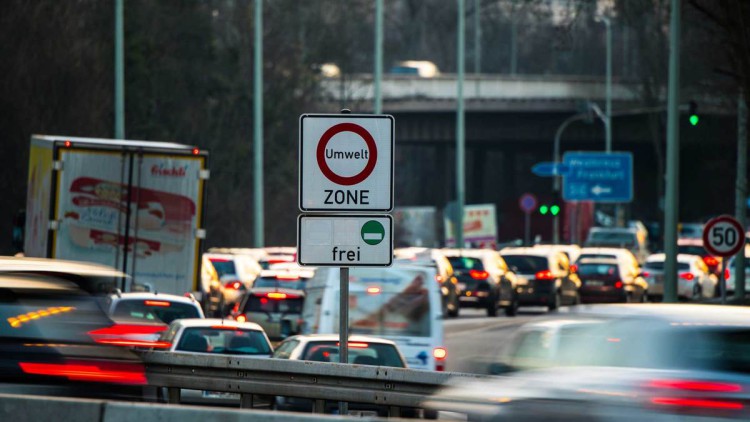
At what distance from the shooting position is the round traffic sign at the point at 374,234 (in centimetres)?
1132

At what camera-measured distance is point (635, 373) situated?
9.55 metres

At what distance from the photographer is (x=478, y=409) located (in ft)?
33.3

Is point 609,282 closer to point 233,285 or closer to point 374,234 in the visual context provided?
A: point 233,285

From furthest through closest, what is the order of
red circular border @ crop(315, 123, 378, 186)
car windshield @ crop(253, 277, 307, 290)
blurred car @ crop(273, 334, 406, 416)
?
car windshield @ crop(253, 277, 307, 290), blurred car @ crop(273, 334, 406, 416), red circular border @ crop(315, 123, 378, 186)

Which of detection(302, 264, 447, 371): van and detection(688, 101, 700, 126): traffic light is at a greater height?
detection(688, 101, 700, 126): traffic light

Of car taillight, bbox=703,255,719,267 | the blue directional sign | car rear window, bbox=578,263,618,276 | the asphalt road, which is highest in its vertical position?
the blue directional sign

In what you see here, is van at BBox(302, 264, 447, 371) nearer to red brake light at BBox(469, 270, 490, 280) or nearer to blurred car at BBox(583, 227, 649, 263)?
red brake light at BBox(469, 270, 490, 280)

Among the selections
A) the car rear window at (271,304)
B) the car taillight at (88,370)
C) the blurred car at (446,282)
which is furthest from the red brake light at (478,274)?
the car taillight at (88,370)

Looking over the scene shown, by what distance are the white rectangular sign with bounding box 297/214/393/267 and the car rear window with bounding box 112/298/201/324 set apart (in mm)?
10105

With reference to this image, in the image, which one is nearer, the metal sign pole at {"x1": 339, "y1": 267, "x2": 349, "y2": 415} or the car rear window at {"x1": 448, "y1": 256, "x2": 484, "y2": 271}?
the metal sign pole at {"x1": 339, "y1": 267, "x2": 349, "y2": 415}

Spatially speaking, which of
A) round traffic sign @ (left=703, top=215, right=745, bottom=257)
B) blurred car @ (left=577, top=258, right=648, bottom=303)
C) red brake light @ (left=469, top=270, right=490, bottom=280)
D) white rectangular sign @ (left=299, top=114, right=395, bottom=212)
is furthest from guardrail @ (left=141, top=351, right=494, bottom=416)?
blurred car @ (left=577, top=258, right=648, bottom=303)

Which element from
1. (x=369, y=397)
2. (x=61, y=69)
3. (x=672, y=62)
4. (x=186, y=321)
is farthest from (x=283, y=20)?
(x=369, y=397)

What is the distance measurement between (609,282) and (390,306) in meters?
22.5

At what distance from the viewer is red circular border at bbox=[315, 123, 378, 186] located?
11.3 m
